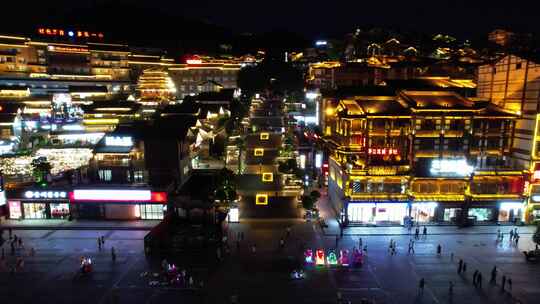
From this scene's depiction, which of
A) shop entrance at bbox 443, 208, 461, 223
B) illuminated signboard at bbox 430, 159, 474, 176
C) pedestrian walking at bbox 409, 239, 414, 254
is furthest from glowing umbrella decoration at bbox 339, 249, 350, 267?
shop entrance at bbox 443, 208, 461, 223

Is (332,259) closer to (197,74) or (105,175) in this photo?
(105,175)

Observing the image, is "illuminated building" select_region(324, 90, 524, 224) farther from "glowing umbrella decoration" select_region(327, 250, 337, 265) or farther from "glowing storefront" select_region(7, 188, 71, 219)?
"glowing storefront" select_region(7, 188, 71, 219)

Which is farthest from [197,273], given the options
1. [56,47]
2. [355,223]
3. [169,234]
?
[56,47]

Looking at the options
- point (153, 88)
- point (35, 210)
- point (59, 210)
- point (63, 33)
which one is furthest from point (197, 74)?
point (35, 210)

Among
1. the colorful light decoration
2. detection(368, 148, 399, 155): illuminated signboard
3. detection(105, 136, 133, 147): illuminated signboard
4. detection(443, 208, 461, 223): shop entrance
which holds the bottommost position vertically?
the colorful light decoration

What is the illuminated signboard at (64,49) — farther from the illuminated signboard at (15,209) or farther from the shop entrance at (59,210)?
the shop entrance at (59,210)

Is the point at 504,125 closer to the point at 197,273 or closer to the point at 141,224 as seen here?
the point at 197,273
